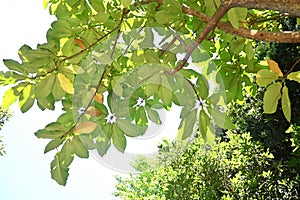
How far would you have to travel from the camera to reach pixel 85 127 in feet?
3.25

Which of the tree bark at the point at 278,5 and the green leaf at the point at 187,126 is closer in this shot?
the tree bark at the point at 278,5

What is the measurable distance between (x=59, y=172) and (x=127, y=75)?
0.40m

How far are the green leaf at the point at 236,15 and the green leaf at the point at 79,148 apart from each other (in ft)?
1.60

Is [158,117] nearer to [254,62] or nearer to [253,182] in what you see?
[254,62]

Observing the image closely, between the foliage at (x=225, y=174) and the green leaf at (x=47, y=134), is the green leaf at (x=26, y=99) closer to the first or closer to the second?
the green leaf at (x=47, y=134)

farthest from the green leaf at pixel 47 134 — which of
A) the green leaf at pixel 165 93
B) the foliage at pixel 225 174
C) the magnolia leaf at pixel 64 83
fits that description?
the foliage at pixel 225 174

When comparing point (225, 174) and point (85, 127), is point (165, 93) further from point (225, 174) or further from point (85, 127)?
point (225, 174)

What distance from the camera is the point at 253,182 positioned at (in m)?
4.93

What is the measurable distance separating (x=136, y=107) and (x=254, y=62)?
47 centimetres

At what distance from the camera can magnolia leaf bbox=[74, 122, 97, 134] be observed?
3.24 feet

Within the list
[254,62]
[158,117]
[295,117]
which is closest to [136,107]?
[158,117]

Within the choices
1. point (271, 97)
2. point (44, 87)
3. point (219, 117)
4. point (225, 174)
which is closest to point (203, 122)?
point (219, 117)

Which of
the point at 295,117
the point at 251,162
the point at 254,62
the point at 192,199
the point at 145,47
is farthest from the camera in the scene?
the point at 295,117

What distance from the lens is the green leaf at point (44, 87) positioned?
967 millimetres
